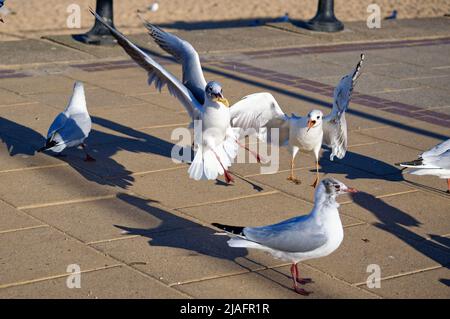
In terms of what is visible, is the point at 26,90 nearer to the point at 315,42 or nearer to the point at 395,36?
the point at 315,42

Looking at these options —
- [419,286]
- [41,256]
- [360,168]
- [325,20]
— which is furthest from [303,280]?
[325,20]

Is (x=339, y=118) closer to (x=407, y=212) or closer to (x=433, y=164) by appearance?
(x=433, y=164)

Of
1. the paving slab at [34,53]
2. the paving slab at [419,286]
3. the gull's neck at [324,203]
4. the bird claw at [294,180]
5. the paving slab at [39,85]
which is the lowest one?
the paving slab at [419,286]

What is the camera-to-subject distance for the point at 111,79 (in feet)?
41.5

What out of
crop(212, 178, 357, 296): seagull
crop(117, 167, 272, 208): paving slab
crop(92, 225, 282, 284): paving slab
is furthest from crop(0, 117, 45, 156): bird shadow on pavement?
crop(212, 178, 357, 296): seagull

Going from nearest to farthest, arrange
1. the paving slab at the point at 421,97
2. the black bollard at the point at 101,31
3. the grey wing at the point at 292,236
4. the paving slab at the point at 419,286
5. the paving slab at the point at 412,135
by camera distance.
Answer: the grey wing at the point at 292,236 → the paving slab at the point at 419,286 → the paving slab at the point at 412,135 → the paving slab at the point at 421,97 → the black bollard at the point at 101,31

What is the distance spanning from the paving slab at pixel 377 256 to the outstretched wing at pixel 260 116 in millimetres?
1754

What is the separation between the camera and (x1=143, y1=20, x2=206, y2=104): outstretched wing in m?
9.19

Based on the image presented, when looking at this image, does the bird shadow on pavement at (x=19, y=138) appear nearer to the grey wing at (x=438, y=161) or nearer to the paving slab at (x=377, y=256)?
the paving slab at (x=377, y=256)

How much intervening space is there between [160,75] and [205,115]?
0.73m

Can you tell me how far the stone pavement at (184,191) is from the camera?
21.0 feet

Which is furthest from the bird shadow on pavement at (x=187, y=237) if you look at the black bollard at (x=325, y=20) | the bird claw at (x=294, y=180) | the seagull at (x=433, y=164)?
the black bollard at (x=325, y=20)

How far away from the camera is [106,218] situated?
7.52m

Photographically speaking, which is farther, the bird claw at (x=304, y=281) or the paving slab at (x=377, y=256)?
the paving slab at (x=377, y=256)
